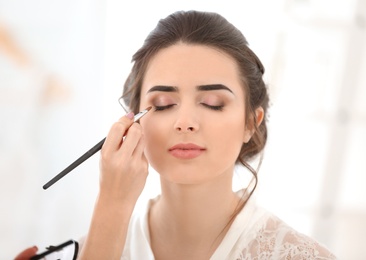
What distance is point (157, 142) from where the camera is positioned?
95cm

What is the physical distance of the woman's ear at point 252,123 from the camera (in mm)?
1027

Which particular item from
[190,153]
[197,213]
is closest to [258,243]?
[197,213]

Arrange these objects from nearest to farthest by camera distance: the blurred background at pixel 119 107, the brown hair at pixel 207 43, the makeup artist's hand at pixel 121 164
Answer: the makeup artist's hand at pixel 121 164
the brown hair at pixel 207 43
the blurred background at pixel 119 107

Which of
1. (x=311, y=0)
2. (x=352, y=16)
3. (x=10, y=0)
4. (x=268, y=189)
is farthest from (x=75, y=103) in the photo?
(x=352, y=16)

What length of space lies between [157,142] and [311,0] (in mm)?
821

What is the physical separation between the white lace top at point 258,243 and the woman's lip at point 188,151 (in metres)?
0.22

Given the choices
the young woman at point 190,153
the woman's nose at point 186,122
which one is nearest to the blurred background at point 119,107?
the young woman at point 190,153

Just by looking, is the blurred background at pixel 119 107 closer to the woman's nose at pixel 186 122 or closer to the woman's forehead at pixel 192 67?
the woman's forehead at pixel 192 67

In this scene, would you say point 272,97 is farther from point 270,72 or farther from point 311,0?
point 311,0

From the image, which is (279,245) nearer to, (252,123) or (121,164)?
(252,123)

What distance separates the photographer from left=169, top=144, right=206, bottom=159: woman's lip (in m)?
0.91

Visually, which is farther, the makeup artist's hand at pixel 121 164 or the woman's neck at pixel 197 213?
the woman's neck at pixel 197 213

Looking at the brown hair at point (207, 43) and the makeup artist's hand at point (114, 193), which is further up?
the brown hair at point (207, 43)

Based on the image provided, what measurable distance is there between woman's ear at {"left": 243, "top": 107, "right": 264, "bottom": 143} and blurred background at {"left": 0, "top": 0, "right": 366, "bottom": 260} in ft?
1.22
